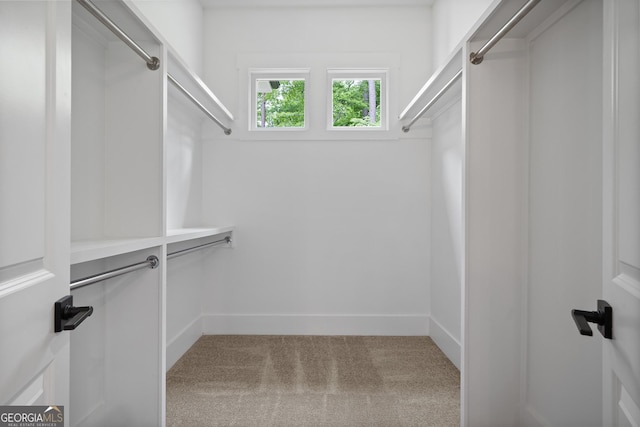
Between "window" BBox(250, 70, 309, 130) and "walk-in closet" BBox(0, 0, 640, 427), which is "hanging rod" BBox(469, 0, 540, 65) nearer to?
"walk-in closet" BBox(0, 0, 640, 427)

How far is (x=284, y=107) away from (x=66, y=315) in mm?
2540

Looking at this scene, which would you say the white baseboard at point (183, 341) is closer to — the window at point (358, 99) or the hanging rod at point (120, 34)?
the hanging rod at point (120, 34)

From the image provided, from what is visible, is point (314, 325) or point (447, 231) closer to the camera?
point (447, 231)

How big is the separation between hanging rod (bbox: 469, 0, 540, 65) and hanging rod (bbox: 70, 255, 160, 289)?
5.14ft

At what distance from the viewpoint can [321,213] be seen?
2914 millimetres

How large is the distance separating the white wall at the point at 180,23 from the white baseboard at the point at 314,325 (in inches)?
81.0

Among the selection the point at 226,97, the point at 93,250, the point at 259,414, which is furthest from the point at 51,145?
the point at 226,97

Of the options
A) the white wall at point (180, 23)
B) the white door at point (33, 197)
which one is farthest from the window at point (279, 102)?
the white door at point (33, 197)

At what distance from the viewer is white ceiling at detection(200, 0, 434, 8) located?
2.82 meters

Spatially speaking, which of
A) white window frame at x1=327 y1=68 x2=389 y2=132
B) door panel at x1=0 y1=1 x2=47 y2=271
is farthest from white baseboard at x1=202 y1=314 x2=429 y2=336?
door panel at x1=0 y1=1 x2=47 y2=271

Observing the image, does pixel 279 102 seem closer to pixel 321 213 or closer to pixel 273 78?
pixel 273 78

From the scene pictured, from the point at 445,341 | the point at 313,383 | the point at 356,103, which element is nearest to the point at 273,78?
the point at 356,103

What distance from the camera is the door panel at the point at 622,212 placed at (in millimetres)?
693

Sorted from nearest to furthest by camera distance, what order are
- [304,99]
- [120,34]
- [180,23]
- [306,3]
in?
[120,34] → [180,23] → [306,3] → [304,99]
